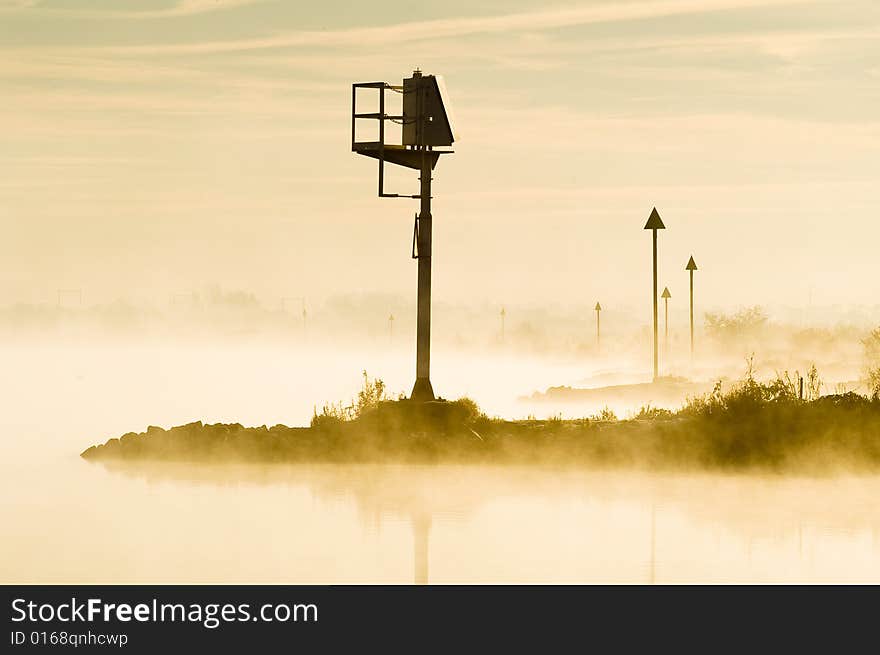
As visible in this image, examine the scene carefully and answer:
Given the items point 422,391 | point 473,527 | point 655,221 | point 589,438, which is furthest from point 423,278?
point 655,221

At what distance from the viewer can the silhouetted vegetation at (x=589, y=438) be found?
26.6 m

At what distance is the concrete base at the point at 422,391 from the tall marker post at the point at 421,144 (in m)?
0.02

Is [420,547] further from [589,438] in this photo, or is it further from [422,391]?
[589,438]

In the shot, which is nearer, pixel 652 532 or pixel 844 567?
pixel 844 567

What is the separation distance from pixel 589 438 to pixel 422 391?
3.16m

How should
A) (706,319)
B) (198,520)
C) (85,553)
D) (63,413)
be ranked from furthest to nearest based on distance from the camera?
(706,319)
(63,413)
(198,520)
(85,553)

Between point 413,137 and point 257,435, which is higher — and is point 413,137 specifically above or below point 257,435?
above

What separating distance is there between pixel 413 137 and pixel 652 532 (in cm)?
1089

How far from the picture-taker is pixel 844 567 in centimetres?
1612

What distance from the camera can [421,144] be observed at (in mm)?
26953

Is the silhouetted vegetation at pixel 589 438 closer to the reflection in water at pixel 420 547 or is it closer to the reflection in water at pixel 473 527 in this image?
the reflection in water at pixel 473 527

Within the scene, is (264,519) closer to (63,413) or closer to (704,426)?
(704,426)

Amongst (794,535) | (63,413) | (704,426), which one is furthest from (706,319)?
(794,535)

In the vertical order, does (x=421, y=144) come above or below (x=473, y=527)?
above
